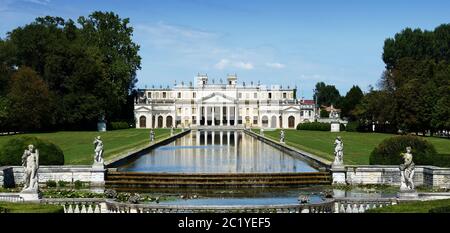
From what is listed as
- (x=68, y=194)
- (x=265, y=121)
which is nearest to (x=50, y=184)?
(x=68, y=194)

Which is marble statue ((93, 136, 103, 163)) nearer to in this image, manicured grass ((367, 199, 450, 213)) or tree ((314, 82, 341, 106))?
manicured grass ((367, 199, 450, 213))

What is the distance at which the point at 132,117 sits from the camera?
12700 cm

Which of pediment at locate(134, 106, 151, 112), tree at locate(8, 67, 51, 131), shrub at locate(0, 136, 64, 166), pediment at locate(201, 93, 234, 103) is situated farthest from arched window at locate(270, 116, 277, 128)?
shrub at locate(0, 136, 64, 166)

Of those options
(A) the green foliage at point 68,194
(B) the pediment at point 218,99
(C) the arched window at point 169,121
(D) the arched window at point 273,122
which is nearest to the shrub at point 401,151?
(A) the green foliage at point 68,194

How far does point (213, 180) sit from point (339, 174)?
4.78 metres

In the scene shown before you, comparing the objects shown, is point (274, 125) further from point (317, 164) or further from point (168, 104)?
point (317, 164)

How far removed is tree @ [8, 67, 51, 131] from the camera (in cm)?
6781

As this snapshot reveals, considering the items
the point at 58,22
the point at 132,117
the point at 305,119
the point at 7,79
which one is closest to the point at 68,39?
the point at 58,22

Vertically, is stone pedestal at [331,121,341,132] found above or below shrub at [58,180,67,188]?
above

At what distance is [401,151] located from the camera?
2680cm

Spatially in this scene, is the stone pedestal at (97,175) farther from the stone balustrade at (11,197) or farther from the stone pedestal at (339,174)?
the stone pedestal at (339,174)

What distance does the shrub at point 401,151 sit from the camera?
26.4 meters

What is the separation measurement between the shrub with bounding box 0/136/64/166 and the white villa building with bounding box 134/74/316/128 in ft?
330

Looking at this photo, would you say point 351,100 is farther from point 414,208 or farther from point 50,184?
point 414,208
